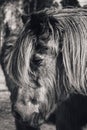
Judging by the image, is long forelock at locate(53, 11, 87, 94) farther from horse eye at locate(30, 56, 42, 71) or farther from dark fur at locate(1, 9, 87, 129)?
horse eye at locate(30, 56, 42, 71)

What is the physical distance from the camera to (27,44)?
2.11 meters

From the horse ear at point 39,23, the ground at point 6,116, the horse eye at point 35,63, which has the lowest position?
the ground at point 6,116

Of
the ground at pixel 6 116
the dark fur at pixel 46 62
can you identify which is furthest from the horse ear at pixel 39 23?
the ground at pixel 6 116

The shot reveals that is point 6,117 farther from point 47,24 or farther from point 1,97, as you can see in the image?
point 47,24

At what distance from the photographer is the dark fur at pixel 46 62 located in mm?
2072

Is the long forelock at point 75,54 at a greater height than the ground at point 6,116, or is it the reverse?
the long forelock at point 75,54

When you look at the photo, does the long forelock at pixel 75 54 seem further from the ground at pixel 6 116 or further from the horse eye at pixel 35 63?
the ground at pixel 6 116

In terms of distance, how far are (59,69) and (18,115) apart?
289 millimetres

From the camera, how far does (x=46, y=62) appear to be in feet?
6.94

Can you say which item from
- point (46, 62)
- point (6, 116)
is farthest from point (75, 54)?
point (6, 116)

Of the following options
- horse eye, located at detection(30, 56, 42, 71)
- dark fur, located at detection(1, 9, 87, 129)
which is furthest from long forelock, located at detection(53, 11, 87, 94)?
horse eye, located at detection(30, 56, 42, 71)

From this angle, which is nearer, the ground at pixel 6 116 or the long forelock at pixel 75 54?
the long forelock at pixel 75 54

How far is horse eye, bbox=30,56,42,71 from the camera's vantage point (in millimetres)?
2104

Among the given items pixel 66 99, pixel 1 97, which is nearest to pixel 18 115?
pixel 66 99
